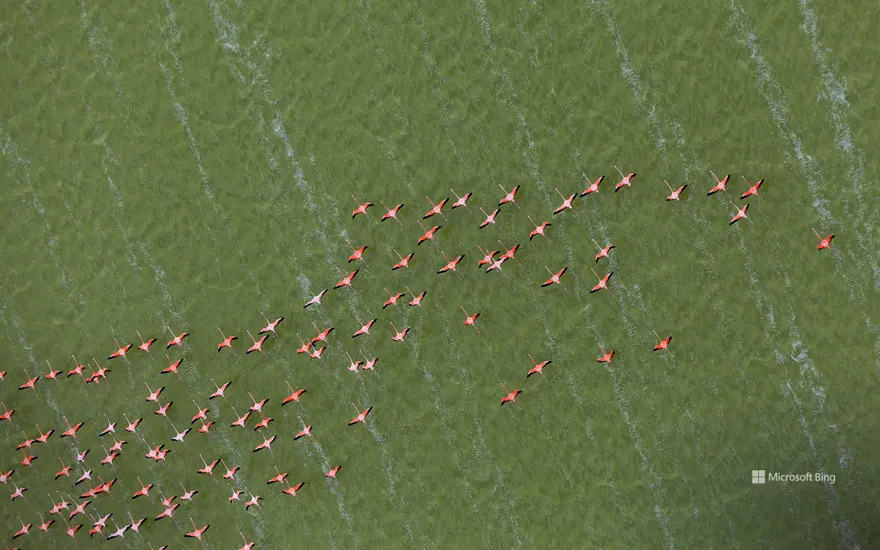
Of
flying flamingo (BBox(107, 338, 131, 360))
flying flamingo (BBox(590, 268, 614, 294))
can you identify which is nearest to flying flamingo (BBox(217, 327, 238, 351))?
flying flamingo (BBox(107, 338, 131, 360))

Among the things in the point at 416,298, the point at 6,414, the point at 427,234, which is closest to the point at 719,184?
the point at 427,234

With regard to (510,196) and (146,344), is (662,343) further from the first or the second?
(146,344)

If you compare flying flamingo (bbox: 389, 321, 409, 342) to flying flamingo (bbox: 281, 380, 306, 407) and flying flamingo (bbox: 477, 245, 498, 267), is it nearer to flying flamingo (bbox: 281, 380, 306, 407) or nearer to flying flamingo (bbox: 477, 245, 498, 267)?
flying flamingo (bbox: 477, 245, 498, 267)

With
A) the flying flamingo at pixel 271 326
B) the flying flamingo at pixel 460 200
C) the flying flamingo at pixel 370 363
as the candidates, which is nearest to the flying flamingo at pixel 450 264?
the flying flamingo at pixel 460 200

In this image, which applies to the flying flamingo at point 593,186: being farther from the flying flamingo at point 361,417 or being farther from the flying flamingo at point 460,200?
the flying flamingo at point 361,417

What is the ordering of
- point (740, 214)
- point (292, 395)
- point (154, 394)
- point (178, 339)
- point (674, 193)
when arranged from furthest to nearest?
point (154, 394) < point (178, 339) < point (292, 395) < point (674, 193) < point (740, 214)

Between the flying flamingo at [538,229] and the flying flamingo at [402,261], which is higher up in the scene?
the flying flamingo at [402,261]
